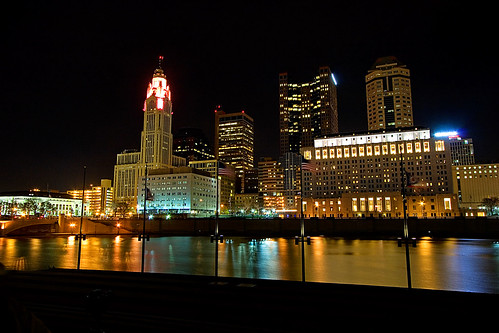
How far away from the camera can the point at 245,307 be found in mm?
16672

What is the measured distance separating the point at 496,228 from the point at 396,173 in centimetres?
7481

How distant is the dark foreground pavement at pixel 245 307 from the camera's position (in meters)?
13.5

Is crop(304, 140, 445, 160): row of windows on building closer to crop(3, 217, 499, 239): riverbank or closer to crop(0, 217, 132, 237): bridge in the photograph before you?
crop(3, 217, 499, 239): riverbank

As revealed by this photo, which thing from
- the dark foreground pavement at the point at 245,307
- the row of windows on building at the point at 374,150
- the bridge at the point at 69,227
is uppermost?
the row of windows on building at the point at 374,150

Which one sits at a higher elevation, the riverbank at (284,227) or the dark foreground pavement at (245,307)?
the dark foreground pavement at (245,307)

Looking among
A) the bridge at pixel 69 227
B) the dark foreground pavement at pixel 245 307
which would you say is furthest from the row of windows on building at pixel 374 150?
the dark foreground pavement at pixel 245 307

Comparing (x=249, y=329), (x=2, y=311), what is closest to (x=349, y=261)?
(x=249, y=329)

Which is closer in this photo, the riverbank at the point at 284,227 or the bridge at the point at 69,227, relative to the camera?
the riverbank at the point at 284,227

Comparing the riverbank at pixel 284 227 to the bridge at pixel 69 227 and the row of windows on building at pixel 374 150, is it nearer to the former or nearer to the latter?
the bridge at pixel 69 227

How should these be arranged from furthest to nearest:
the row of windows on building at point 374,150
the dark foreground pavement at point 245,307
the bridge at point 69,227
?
1. the row of windows on building at point 374,150
2. the bridge at point 69,227
3. the dark foreground pavement at point 245,307

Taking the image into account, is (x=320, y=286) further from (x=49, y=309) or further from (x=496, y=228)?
(x=496, y=228)

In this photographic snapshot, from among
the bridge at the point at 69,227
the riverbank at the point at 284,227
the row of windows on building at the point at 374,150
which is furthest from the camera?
the row of windows on building at the point at 374,150

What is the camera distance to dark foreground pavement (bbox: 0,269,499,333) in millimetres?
13516

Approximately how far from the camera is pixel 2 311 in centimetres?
479
